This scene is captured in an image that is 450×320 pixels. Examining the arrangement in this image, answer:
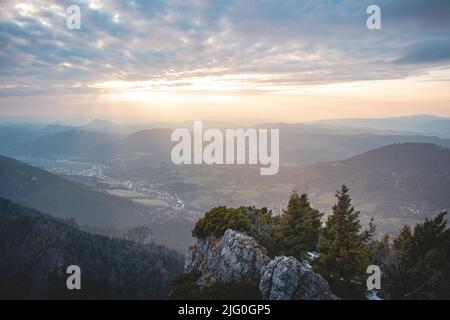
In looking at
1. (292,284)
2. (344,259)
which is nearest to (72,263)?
(292,284)

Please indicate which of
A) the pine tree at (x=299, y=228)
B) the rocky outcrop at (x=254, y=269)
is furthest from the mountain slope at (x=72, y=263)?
the pine tree at (x=299, y=228)

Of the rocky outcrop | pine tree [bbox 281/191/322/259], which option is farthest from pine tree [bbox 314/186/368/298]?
pine tree [bbox 281/191/322/259]

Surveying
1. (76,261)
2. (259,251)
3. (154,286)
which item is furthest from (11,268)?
(259,251)

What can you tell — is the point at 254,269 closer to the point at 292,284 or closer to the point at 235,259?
the point at 235,259

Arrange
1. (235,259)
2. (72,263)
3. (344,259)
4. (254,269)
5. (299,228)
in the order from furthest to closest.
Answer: (72,263)
(299,228)
(235,259)
(254,269)
(344,259)
